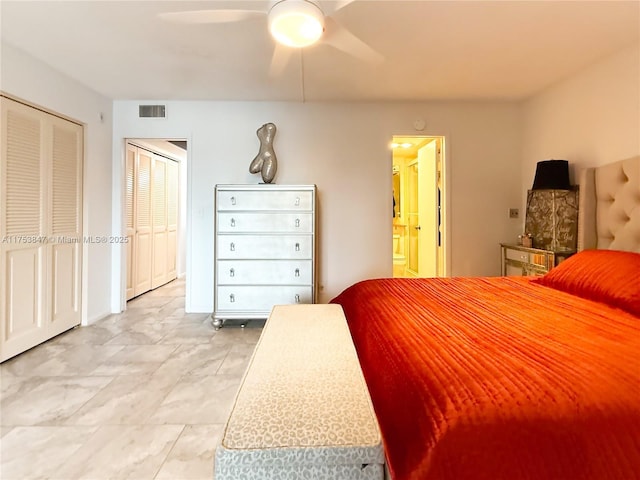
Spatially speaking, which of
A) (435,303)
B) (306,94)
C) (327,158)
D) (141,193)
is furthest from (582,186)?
(141,193)

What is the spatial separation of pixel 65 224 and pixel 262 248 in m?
1.80

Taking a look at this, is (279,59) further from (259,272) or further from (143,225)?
(143,225)

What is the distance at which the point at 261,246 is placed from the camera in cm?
A: 309

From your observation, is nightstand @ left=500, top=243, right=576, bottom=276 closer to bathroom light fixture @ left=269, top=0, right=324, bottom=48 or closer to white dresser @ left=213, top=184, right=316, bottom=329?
white dresser @ left=213, top=184, right=316, bottom=329

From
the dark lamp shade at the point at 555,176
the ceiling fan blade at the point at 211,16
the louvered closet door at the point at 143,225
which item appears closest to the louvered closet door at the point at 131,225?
the louvered closet door at the point at 143,225

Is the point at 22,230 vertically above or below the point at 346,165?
below

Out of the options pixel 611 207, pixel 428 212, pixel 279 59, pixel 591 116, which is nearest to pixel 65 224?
pixel 279 59

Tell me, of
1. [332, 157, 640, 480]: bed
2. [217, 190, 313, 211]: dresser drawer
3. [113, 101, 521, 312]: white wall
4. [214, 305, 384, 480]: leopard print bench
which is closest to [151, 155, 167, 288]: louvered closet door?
[113, 101, 521, 312]: white wall

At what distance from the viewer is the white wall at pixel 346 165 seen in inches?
139

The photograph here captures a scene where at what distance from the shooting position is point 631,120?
90.8 inches

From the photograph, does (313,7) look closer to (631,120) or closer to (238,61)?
(238,61)

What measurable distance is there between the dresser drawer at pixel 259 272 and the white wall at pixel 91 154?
1372mm

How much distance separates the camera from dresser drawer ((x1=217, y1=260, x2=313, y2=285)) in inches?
122

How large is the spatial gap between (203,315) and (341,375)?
282 centimetres
